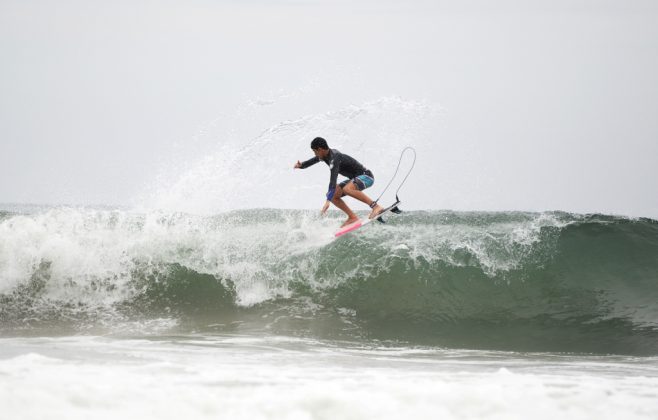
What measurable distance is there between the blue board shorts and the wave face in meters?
1.06

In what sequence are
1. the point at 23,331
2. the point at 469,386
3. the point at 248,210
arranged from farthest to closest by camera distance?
1. the point at 248,210
2. the point at 23,331
3. the point at 469,386

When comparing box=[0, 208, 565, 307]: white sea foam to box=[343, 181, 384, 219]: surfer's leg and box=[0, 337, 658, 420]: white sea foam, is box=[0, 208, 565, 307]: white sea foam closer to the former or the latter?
box=[343, 181, 384, 219]: surfer's leg

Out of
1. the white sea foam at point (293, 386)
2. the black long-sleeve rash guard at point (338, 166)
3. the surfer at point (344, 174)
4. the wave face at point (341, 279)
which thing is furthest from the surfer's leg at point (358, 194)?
the white sea foam at point (293, 386)

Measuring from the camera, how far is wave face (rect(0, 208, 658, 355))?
26.8 ft

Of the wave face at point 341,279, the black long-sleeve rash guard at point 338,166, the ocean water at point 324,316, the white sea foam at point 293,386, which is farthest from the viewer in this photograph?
the black long-sleeve rash guard at point 338,166

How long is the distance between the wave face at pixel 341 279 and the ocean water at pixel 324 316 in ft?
0.11

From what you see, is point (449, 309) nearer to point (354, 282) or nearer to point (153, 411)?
point (354, 282)

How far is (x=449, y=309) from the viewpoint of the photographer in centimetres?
896

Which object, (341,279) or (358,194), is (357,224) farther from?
(341,279)

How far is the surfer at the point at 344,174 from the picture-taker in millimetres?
9180

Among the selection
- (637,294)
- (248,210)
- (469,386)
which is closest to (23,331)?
(469,386)

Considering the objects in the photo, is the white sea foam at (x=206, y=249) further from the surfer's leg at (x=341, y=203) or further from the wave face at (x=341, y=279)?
the surfer's leg at (x=341, y=203)

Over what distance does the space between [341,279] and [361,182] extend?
162 cm

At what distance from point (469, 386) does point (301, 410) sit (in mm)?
1336
